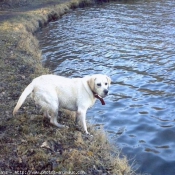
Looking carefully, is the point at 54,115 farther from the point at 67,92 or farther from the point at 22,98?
the point at 22,98

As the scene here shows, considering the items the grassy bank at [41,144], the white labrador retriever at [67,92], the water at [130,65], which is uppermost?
the white labrador retriever at [67,92]

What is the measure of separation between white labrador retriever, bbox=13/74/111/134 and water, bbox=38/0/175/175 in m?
1.78

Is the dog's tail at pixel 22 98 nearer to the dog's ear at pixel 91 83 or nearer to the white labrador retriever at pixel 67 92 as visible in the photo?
the white labrador retriever at pixel 67 92

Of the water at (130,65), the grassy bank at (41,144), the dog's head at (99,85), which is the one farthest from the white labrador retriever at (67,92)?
the water at (130,65)

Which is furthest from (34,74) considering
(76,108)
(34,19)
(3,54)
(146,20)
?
(146,20)

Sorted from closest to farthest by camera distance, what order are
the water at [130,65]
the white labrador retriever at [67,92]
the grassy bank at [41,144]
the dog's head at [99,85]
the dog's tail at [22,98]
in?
the grassy bank at [41,144] → the dog's tail at [22,98] → the white labrador retriever at [67,92] → the dog's head at [99,85] → the water at [130,65]

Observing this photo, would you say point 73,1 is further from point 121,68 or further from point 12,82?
point 12,82

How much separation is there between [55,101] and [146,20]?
21.2 metres

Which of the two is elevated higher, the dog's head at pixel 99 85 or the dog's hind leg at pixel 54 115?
the dog's head at pixel 99 85

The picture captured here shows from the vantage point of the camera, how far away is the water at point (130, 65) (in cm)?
898

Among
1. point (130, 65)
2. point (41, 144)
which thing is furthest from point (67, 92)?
point (130, 65)

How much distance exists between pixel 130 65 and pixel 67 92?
28.9 feet

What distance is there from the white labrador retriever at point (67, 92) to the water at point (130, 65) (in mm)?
1780

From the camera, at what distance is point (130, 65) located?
16250 millimetres
